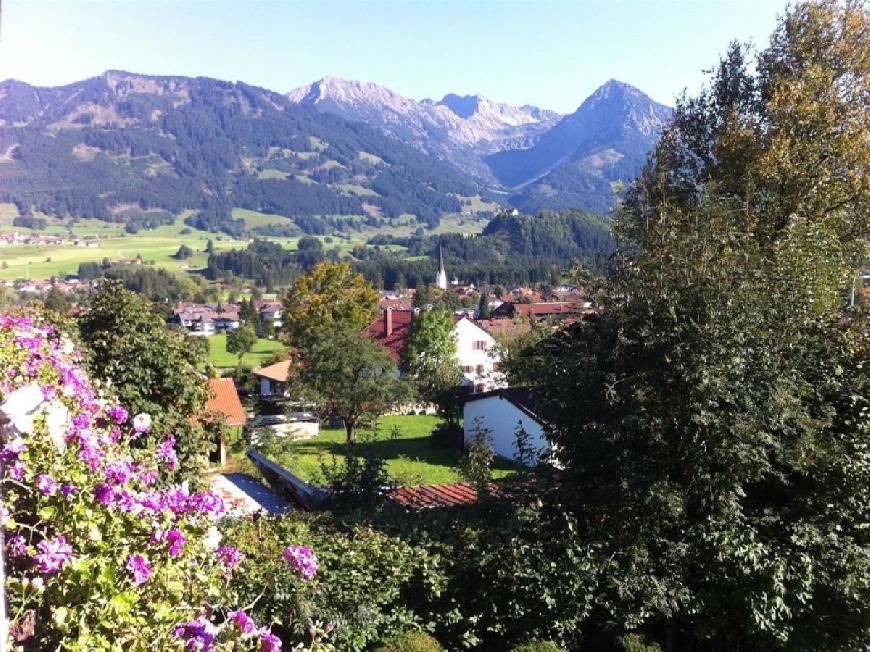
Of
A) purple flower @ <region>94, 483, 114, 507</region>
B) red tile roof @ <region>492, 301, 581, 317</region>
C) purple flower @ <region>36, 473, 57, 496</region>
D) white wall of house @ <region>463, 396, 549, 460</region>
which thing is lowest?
red tile roof @ <region>492, 301, 581, 317</region>

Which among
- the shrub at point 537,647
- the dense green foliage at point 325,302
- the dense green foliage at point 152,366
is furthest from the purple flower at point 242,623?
the dense green foliage at point 325,302

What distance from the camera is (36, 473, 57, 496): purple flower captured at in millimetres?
3682

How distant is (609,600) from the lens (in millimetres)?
6602

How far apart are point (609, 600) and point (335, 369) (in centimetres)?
2447

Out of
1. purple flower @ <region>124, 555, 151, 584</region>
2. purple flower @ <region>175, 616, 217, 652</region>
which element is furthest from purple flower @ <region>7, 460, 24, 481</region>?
purple flower @ <region>175, 616, 217, 652</region>

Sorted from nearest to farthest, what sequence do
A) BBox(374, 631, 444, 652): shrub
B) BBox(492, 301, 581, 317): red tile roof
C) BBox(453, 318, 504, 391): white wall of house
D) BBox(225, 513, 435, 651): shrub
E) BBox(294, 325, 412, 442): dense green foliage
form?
BBox(225, 513, 435, 651): shrub
BBox(374, 631, 444, 652): shrub
BBox(294, 325, 412, 442): dense green foliage
BBox(453, 318, 504, 391): white wall of house
BBox(492, 301, 581, 317): red tile roof

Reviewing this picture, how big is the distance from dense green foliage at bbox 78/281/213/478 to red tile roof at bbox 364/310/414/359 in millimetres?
36409

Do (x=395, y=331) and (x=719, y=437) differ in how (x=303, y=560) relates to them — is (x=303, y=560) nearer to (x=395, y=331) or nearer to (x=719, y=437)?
(x=719, y=437)

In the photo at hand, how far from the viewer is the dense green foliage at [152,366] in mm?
10141

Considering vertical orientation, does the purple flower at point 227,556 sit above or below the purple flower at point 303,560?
below

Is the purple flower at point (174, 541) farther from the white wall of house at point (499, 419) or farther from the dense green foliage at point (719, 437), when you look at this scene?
the white wall of house at point (499, 419)

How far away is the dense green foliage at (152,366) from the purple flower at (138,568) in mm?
6554

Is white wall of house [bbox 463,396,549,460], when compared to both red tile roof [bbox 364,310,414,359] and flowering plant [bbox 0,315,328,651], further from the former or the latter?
flowering plant [bbox 0,315,328,651]

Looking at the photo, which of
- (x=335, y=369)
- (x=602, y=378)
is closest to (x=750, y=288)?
(x=602, y=378)
